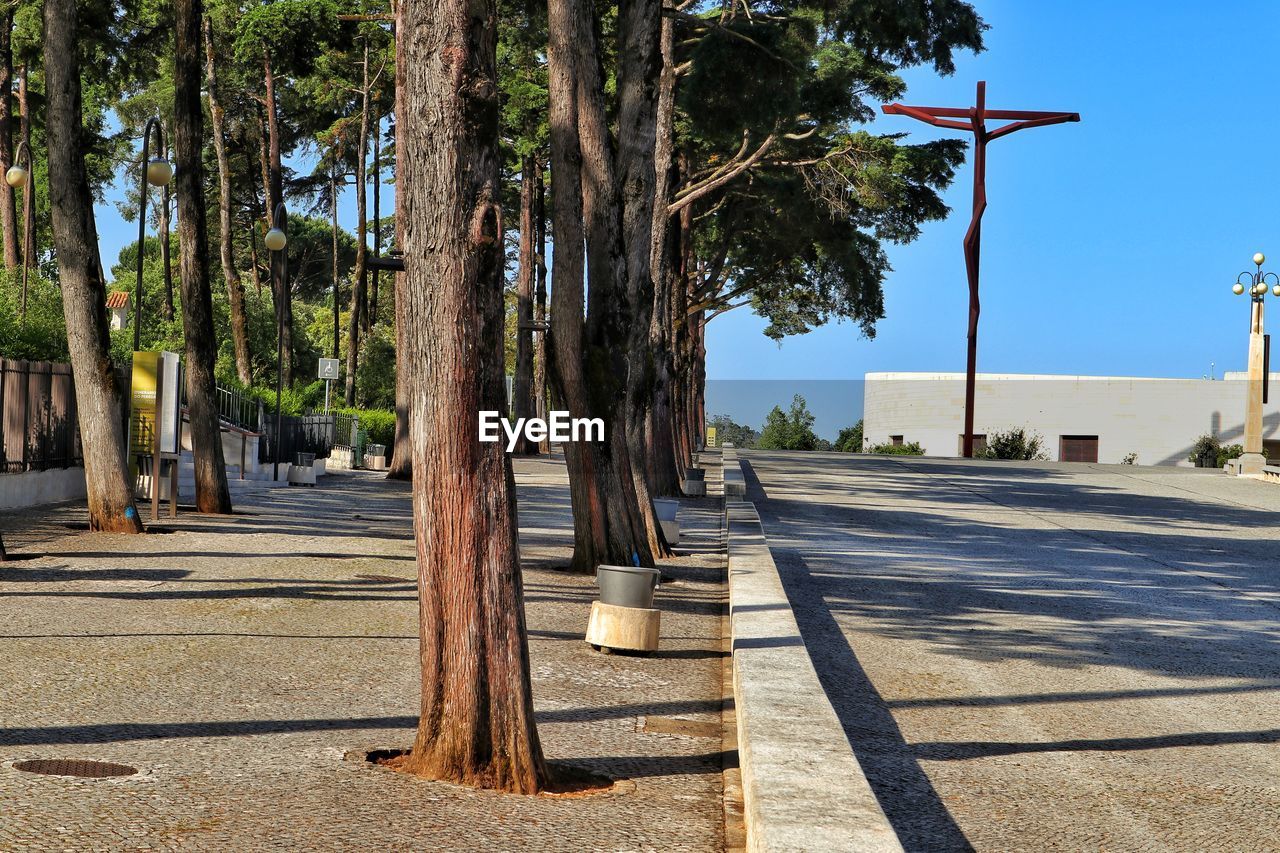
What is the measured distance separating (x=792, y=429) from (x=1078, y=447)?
713 inches

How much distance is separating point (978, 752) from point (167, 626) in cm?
568

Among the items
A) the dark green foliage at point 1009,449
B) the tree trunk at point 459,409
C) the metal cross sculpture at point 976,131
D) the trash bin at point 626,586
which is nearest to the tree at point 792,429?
the dark green foliage at point 1009,449

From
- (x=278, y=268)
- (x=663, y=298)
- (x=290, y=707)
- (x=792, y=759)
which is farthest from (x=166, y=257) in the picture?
(x=792, y=759)

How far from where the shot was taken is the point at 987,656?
10953 mm

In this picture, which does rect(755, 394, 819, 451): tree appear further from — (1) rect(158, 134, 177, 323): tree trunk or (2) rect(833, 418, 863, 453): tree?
(1) rect(158, 134, 177, 323): tree trunk

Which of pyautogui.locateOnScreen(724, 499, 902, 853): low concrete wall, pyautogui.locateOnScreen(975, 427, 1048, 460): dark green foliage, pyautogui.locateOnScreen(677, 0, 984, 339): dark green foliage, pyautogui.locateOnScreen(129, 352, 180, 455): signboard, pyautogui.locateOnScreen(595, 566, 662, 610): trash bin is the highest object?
pyautogui.locateOnScreen(677, 0, 984, 339): dark green foliage

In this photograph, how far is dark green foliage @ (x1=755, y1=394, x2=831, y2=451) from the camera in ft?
310

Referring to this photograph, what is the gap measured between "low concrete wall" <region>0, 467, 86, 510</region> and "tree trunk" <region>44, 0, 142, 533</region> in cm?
317

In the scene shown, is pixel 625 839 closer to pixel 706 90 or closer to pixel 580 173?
pixel 580 173

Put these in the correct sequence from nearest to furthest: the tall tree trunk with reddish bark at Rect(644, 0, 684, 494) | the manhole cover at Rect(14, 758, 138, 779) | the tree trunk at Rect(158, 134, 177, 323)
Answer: the manhole cover at Rect(14, 758, 138, 779), the tall tree trunk with reddish bark at Rect(644, 0, 684, 494), the tree trunk at Rect(158, 134, 177, 323)

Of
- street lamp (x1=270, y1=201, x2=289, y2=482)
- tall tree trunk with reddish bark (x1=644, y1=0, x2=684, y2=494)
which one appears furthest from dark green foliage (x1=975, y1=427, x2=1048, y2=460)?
tall tree trunk with reddish bark (x1=644, y1=0, x2=684, y2=494)

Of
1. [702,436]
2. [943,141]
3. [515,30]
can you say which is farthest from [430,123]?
[702,436]

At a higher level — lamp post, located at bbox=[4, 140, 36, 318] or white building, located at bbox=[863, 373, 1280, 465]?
lamp post, located at bbox=[4, 140, 36, 318]

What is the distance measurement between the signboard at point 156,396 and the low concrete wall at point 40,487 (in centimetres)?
184
